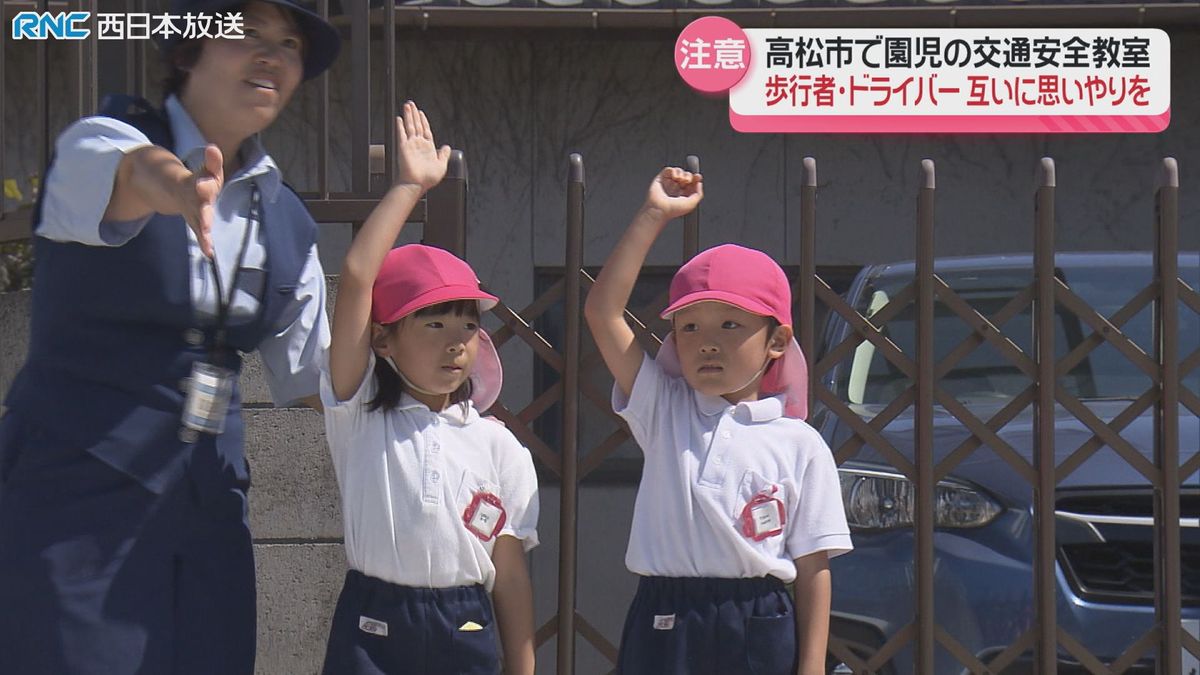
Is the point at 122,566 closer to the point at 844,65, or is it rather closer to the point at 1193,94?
the point at 844,65

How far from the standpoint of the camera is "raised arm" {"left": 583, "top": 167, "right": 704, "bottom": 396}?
305 cm

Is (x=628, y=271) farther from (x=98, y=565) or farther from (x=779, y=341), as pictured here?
(x=98, y=565)

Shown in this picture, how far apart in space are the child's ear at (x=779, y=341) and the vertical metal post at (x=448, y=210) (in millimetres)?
806

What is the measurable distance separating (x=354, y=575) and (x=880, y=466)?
1676mm

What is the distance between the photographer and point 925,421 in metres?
3.57

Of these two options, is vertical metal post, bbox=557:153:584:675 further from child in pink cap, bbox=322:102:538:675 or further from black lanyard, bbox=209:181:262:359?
black lanyard, bbox=209:181:262:359

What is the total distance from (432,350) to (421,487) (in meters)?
0.26

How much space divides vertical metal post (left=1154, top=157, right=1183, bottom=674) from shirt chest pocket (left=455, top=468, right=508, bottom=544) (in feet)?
5.13

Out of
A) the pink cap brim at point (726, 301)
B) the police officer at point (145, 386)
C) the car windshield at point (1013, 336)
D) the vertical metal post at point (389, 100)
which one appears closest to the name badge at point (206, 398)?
the police officer at point (145, 386)

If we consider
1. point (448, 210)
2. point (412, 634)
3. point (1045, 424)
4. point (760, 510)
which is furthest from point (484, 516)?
point (1045, 424)

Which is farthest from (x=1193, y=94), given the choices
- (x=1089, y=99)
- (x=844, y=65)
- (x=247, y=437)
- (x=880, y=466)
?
(x=247, y=437)

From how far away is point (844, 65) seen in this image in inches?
328

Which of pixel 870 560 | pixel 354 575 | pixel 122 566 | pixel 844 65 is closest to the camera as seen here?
pixel 122 566

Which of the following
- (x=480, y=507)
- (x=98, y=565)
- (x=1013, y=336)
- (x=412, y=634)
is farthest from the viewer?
(x=1013, y=336)
